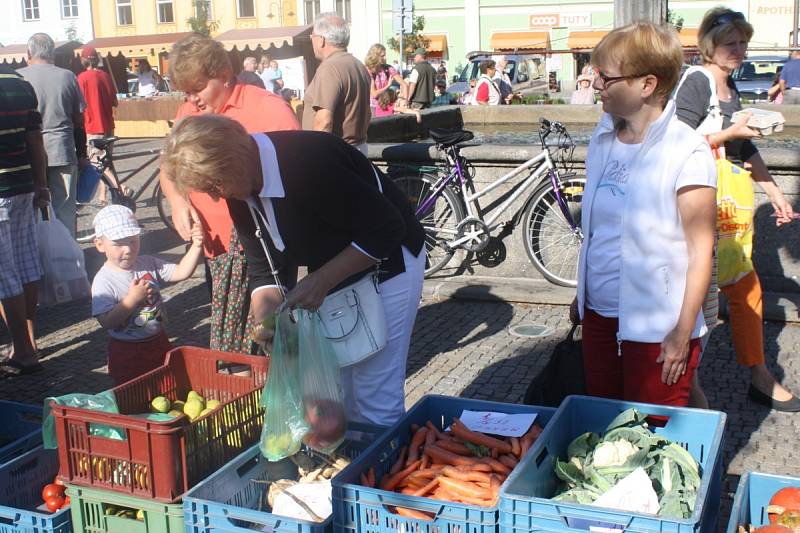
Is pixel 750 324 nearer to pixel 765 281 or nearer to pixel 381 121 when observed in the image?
pixel 765 281

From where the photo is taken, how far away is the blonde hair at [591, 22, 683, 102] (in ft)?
9.40

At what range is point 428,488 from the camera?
2.75 m

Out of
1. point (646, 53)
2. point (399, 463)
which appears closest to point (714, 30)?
point (646, 53)

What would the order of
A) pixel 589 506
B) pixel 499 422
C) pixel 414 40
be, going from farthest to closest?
pixel 414 40, pixel 499 422, pixel 589 506

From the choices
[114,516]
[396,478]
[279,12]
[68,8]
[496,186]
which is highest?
[68,8]

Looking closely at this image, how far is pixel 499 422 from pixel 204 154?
1246 mm

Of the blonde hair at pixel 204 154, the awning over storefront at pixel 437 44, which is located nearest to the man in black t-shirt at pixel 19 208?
the blonde hair at pixel 204 154

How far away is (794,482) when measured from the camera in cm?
278

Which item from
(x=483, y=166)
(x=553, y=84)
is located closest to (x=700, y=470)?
(x=483, y=166)

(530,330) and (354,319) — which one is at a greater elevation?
(354,319)

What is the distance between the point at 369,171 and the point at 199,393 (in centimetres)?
112

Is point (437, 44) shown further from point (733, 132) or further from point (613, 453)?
point (613, 453)

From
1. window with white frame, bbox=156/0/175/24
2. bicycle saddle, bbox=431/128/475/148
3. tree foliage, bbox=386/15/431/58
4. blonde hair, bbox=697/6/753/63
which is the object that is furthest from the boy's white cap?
window with white frame, bbox=156/0/175/24

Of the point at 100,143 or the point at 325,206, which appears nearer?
the point at 325,206
